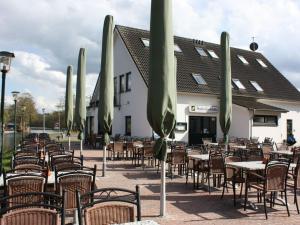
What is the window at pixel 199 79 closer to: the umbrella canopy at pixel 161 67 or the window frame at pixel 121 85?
the window frame at pixel 121 85

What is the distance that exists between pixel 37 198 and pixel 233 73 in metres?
23.9

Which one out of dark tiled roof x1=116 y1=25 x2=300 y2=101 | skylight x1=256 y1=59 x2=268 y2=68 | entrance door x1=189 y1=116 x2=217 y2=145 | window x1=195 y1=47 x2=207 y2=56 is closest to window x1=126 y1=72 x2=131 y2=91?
A: dark tiled roof x1=116 y1=25 x2=300 y2=101

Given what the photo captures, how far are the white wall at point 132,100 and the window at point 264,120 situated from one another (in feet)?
26.2

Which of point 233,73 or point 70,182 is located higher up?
point 233,73

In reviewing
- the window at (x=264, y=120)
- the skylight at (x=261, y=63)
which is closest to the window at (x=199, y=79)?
the window at (x=264, y=120)

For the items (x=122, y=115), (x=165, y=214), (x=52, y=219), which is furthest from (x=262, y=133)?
(x=52, y=219)

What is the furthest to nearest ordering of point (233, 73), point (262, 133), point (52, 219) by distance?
point (233, 73) → point (262, 133) → point (52, 219)

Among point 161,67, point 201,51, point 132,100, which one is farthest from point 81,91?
point 201,51

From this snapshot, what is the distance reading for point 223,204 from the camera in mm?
7844

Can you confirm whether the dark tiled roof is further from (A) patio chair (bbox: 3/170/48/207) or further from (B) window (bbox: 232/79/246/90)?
(A) patio chair (bbox: 3/170/48/207)

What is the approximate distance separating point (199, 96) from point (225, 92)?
501 inches

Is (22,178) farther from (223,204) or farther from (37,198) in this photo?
(223,204)

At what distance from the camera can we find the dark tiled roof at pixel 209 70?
23328 mm

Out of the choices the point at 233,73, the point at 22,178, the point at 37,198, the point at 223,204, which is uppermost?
the point at 233,73
